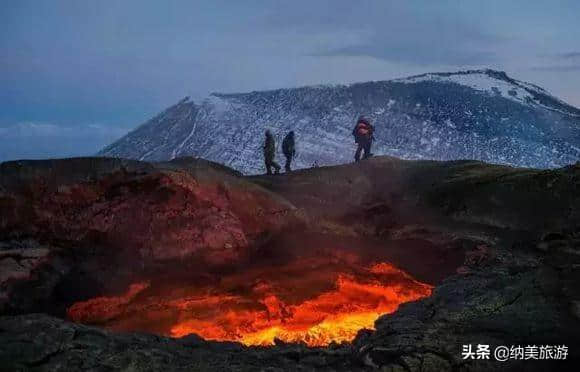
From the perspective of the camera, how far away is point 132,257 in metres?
11.6

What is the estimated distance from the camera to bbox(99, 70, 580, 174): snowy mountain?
119 feet

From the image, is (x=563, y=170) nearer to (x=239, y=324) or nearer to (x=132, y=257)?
(x=239, y=324)

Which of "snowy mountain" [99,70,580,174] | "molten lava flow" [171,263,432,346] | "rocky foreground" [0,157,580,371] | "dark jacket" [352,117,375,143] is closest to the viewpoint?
"rocky foreground" [0,157,580,371]

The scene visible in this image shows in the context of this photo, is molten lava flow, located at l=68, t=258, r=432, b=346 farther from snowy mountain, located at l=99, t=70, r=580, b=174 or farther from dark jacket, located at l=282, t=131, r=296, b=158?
snowy mountain, located at l=99, t=70, r=580, b=174

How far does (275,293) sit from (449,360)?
5.99 metres

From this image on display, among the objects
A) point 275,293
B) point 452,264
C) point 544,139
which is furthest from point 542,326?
point 544,139

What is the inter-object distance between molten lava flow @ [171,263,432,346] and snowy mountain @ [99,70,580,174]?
22.0m

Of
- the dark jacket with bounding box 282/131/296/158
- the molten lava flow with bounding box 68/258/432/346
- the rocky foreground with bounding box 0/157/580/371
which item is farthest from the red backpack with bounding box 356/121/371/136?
the molten lava flow with bounding box 68/258/432/346

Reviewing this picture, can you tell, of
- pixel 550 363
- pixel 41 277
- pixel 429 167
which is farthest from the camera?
pixel 429 167

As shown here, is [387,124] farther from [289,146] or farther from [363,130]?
[289,146]

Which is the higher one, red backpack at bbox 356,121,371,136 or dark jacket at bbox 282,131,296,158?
red backpack at bbox 356,121,371,136

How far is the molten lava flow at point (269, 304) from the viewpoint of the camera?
10.8m

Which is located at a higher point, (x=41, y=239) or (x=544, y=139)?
(x=544, y=139)

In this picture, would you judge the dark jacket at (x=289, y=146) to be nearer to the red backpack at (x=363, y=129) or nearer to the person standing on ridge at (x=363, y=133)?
the person standing on ridge at (x=363, y=133)
